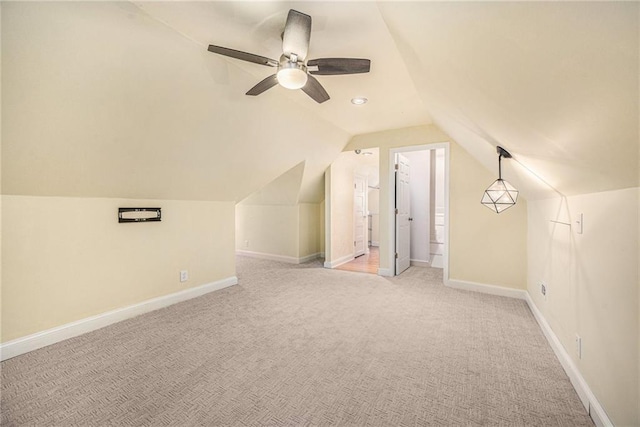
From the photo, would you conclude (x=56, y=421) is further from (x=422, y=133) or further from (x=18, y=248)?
(x=422, y=133)

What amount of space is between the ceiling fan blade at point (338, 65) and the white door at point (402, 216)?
2617 millimetres

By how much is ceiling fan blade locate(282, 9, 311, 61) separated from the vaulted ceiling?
0.13 m

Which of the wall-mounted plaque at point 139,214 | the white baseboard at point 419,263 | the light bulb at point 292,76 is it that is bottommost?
the white baseboard at point 419,263

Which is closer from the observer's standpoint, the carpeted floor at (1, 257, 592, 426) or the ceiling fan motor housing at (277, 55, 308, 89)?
the carpeted floor at (1, 257, 592, 426)

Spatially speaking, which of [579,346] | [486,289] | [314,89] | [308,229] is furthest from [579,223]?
[308,229]

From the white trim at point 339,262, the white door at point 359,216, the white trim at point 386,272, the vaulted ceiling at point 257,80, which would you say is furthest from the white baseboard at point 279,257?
the vaulted ceiling at point 257,80

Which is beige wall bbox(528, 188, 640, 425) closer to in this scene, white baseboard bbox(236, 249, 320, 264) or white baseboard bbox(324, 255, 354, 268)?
white baseboard bbox(324, 255, 354, 268)

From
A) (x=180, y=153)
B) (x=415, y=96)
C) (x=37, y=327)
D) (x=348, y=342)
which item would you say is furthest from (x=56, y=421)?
(x=415, y=96)

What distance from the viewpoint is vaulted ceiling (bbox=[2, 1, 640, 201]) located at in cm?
72

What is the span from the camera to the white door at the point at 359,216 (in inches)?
228

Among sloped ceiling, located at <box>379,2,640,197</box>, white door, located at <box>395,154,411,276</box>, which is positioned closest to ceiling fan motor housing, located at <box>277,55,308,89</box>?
sloped ceiling, located at <box>379,2,640,197</box>

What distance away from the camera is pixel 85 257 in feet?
7.88

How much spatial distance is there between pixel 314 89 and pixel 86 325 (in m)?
2.85

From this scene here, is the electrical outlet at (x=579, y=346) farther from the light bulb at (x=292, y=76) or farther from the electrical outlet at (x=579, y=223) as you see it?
the light bulb at (x=292, y=76)
